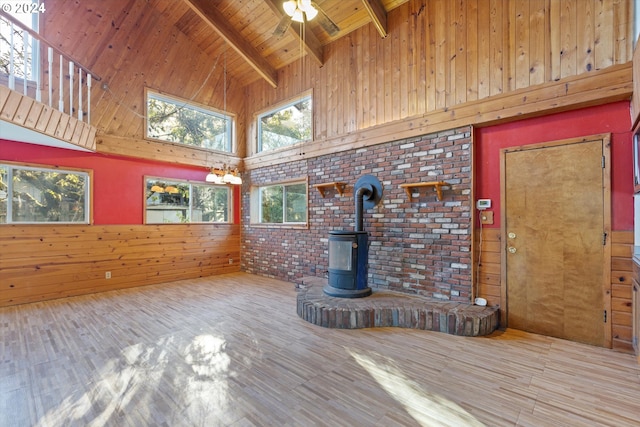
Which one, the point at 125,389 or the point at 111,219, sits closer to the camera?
the point at 125,389

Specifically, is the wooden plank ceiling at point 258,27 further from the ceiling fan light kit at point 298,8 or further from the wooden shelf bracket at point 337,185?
the wooden shelf bracket at point 337,185

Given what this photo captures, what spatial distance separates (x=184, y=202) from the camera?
239 inches

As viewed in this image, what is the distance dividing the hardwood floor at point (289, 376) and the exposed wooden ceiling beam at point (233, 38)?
16.2 ft

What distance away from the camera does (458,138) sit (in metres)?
3.64

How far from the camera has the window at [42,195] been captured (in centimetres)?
418

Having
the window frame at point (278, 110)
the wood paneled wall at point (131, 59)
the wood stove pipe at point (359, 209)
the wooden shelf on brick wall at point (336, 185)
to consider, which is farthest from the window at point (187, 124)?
the wood stove pipe at point (359, 209)

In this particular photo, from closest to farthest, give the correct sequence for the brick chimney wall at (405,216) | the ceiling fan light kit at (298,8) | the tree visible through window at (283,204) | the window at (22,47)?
the ceiling fan light kit at (298,8)
the brick chimney wall at (405,216)
the window at (22,47)
the tree visible through window at (283,204)

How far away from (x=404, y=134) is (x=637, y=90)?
88.2 inches

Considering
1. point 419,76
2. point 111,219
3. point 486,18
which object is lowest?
point 111,219

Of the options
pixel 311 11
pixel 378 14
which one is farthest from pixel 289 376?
pixel 378 14

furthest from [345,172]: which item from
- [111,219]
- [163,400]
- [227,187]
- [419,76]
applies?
[111,219]

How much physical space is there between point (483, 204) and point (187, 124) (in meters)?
5.80

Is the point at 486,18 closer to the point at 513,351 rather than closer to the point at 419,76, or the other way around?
the point at 419,76

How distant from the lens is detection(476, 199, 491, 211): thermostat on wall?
138 inches
